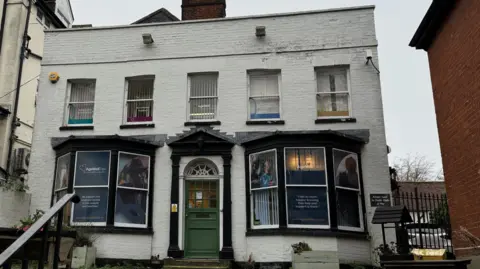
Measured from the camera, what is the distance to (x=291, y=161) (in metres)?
12.4

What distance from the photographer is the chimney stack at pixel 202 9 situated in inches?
604

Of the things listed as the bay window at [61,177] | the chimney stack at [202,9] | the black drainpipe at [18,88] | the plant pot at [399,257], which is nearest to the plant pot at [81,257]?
the bay window at [61,177]

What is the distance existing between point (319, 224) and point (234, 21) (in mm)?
6694

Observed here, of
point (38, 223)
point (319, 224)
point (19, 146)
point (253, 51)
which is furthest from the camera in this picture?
point (19, 146)

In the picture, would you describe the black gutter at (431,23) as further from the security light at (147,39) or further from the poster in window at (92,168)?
the poster in window at (92,168)

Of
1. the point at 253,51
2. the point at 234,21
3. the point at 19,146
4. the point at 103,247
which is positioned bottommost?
the point at 103,247

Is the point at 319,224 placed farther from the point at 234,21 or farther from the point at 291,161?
the point at 234,21

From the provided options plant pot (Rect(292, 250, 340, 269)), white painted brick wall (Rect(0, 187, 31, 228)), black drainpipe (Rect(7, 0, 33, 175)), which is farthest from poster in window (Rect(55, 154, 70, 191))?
plant pot (Rect(292, 250, 340, 269))

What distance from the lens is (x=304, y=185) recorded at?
1222 cm

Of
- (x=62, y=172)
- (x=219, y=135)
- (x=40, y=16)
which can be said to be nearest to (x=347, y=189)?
(x=219, y=135)

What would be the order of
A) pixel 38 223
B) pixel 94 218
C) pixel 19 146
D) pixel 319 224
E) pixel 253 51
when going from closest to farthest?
pixel 38 223, pixel 319 224, pixel 94 218, pixel 253 51, pixel 19 146

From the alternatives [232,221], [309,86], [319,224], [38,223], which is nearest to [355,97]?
[309,86]

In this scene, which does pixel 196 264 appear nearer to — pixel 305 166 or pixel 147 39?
pixel 305 166

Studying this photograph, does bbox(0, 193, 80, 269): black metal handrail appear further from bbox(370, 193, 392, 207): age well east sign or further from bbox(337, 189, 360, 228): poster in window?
bbox(370, 193, 392, 207): age well east sign
